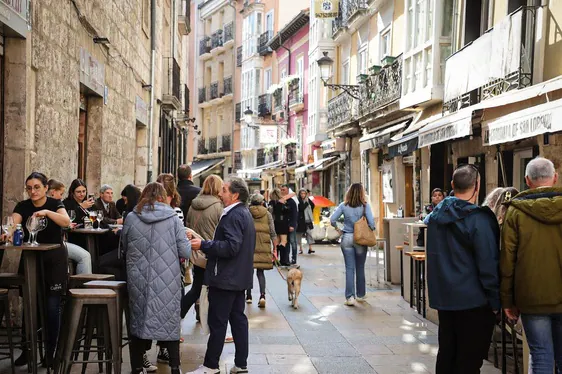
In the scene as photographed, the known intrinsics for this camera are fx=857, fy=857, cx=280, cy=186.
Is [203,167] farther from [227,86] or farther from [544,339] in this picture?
[544,339]

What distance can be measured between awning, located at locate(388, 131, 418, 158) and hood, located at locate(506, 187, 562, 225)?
1183 centimetres

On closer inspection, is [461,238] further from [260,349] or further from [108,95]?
[108,95]

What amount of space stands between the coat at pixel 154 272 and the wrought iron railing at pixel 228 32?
5039 centimetres

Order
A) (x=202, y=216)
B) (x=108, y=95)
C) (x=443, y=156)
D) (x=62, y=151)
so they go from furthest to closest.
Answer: (x=443, y=156) < (x=108, y=95) < (x=62, y=151) < (x=202, y=216)

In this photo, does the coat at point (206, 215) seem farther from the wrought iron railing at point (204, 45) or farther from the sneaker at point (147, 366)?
the wrought iron railing at point (204, 45)

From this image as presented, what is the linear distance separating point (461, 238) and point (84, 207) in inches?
194

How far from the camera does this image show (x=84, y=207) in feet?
30.8

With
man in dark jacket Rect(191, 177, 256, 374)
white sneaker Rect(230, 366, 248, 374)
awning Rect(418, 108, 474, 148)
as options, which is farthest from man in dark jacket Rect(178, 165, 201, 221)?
awning Rect(418, 108, 474, 148)

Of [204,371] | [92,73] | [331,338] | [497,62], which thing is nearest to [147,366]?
[204,371]

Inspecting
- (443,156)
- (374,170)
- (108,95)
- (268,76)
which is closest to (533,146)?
(443,156)

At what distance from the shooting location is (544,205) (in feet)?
18.3

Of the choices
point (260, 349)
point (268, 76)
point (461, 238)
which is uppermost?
point (268, 76)

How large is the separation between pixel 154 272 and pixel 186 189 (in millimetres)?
4181

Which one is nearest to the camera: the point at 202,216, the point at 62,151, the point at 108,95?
the point at 202,216
